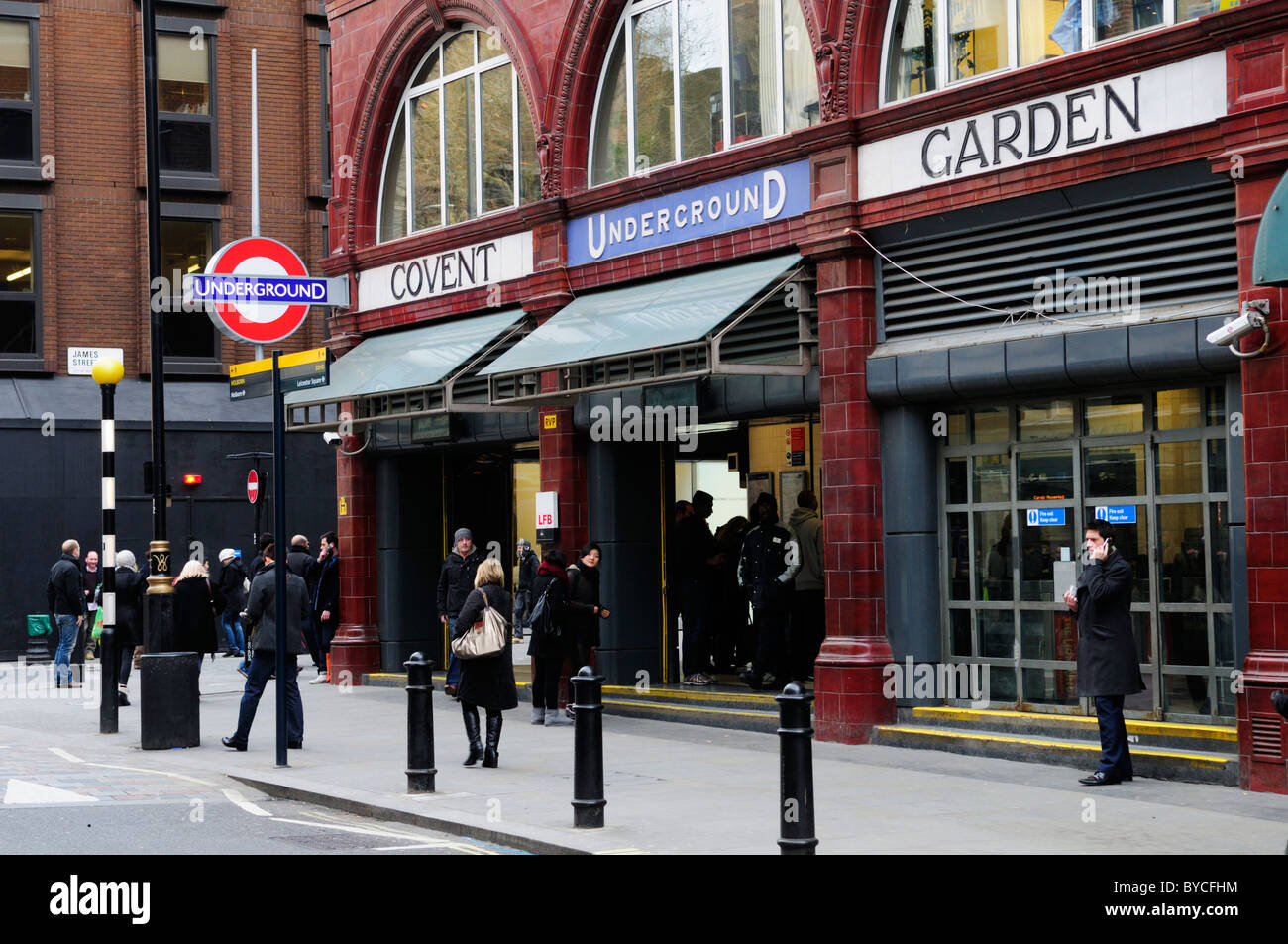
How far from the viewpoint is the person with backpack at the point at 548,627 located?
15781 mm

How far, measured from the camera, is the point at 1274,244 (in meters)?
10.3

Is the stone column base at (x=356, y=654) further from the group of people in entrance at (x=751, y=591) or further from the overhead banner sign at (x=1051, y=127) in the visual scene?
the overhead banner sign at (x=1051, y=127)

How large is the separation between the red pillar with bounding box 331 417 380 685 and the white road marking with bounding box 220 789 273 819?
9.06 m

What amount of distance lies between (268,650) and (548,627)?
8.87ft

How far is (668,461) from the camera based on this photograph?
17.8 m

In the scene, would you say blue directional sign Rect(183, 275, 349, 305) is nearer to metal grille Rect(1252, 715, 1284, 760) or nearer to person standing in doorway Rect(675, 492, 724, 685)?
person standing in doorway Rect(675, 492, 724, 685)

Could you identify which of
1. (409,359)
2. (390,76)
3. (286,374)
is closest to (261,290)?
(286,374)

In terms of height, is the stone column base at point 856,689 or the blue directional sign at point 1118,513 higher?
the blue directional sign at point 1118,513

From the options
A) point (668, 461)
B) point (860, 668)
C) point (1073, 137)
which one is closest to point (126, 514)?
point (668, 461)

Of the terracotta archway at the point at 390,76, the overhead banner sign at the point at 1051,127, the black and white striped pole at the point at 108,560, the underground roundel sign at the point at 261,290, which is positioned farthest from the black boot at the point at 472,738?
the terracotta archway at the point at 390,76

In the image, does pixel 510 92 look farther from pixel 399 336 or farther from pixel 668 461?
pixel 668 461

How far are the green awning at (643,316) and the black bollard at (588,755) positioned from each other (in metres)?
5.04

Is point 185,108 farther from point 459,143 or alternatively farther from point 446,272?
point 446,272

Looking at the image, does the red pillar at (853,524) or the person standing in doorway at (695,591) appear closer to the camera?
the red pillar at (853,524)
